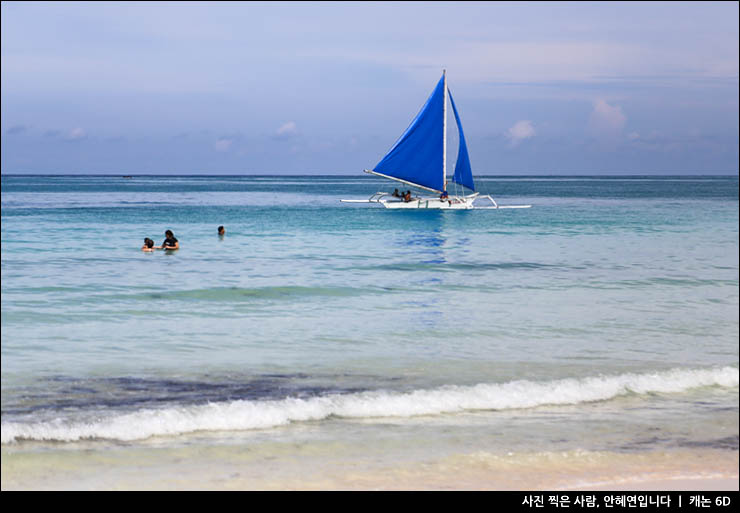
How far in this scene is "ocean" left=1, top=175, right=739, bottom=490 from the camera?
7.38 metres

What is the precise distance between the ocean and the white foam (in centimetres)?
2

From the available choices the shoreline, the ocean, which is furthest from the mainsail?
the shoreline

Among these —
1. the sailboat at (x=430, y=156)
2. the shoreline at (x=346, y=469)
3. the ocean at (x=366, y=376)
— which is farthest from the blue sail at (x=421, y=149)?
the shoreline at (x=346, y=469)

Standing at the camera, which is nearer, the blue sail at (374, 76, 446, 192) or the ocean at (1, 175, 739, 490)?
the ocean at (1, 175, 739, 490)

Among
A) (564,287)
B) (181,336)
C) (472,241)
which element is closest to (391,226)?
(472,241)

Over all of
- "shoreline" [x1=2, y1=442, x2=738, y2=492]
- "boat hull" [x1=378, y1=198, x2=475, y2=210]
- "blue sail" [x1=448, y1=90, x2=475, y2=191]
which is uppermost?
"blue sail" [x1=448, y1=90, x2=475, y2=191]

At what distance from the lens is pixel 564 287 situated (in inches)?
798

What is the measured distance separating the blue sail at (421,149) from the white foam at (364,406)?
43106mm

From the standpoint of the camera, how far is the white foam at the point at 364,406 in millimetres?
8156

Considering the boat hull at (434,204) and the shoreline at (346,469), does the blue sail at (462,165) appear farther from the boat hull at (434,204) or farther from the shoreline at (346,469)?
the shoreline at (346,469)

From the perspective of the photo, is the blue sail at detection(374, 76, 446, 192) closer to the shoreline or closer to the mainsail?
the mainsail

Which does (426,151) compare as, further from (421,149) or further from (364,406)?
(364,406)
